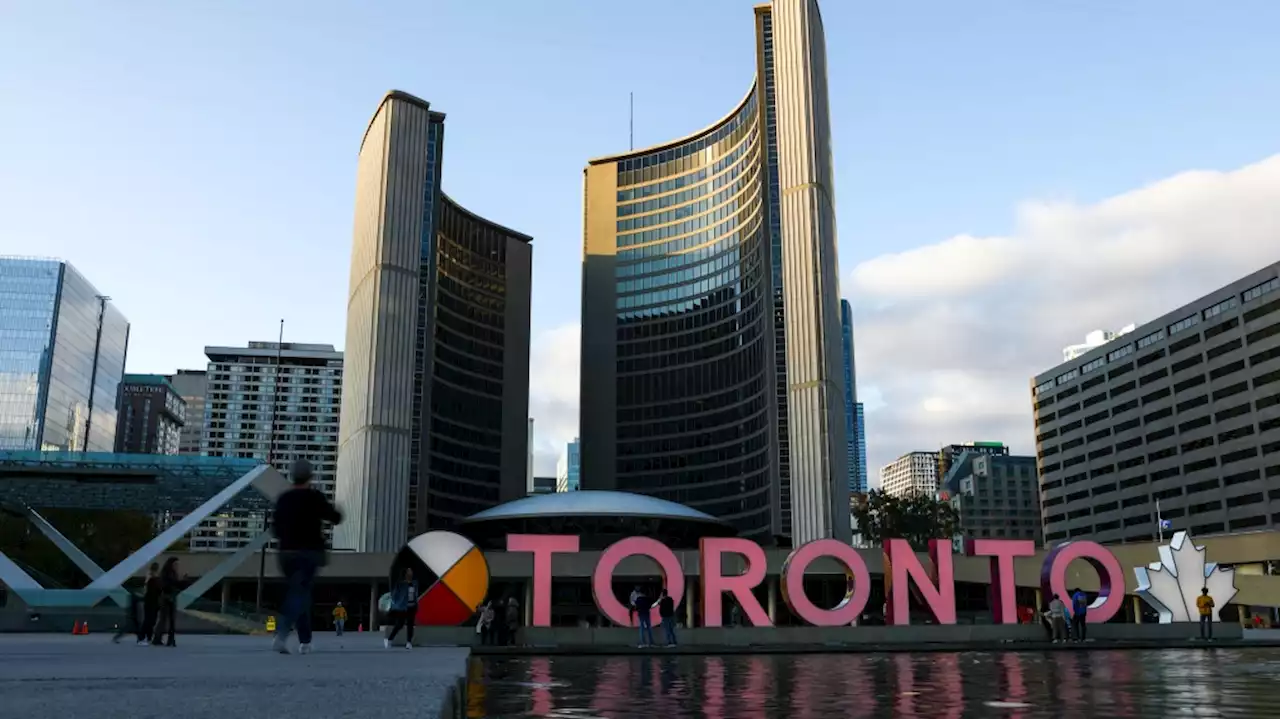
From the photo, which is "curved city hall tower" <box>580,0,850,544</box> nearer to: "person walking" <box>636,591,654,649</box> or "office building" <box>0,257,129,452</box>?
"person walking" <box>636,591,654,649</box>

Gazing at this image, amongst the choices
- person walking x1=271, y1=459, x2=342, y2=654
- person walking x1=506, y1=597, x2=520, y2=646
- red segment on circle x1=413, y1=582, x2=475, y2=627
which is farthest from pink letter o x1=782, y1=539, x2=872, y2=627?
person walking x1=271, y1=459, x2=342, y2=654

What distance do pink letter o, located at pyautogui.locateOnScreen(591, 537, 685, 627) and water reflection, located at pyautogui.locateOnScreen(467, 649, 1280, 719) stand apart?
592 inches

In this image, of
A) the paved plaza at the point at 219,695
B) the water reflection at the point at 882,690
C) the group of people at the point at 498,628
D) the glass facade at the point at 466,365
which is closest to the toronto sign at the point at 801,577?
the group of people at the point at 498,628

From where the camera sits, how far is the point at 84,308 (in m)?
192

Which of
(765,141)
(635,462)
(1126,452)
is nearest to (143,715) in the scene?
(765,141)

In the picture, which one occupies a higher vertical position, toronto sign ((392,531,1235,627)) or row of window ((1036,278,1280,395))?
row of window ((1036,278,1280,395))

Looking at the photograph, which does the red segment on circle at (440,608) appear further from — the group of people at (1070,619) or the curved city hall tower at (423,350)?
the curved city hall tower at (423,350)

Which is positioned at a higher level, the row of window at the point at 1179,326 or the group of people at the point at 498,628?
the row of window at the point at 1179,326

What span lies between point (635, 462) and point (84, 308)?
114m

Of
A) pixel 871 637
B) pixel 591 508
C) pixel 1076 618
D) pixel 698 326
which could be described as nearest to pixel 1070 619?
pixel 1076 618

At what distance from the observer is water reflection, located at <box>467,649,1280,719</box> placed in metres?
10.0

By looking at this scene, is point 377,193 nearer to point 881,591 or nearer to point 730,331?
point 730,331

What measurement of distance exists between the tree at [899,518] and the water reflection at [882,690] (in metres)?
94.6

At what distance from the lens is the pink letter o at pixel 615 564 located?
35500 millimetres
